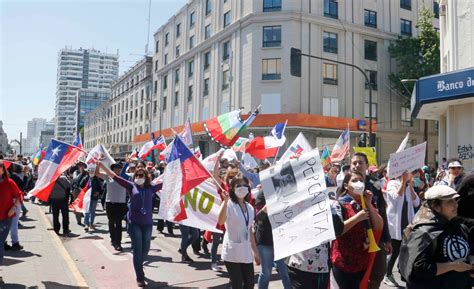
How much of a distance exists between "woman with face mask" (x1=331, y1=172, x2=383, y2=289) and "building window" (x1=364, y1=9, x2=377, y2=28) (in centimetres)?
3636

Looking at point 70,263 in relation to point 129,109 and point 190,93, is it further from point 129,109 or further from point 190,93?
point 129,109

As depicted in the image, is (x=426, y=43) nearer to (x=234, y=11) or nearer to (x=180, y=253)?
(x=234, y=11)

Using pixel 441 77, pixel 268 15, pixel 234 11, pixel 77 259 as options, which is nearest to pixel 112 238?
pixel 77 259

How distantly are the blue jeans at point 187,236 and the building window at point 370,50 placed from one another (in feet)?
104

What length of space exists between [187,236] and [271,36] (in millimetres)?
27987

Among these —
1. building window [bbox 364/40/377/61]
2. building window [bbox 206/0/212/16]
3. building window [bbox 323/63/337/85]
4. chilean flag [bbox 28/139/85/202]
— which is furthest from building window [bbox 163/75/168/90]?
chilean flag [bbox 28/139/85/202]

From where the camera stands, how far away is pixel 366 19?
3766 cm

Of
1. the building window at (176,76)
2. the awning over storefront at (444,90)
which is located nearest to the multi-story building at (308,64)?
the building window at (176,76)

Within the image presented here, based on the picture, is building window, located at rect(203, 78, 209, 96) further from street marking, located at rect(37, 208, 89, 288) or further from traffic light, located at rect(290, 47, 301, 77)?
street marking, located at rect(37, 208, 89, 288)

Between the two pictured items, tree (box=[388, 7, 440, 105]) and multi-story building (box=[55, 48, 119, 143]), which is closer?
tree (box=[388, 7, 440, 105])

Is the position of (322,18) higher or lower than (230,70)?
higher

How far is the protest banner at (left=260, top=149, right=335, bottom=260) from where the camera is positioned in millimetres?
3707

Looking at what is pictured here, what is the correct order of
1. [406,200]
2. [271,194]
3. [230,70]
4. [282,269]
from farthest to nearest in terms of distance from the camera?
[230,70] < [406,200] < [282,269] < [271,194]

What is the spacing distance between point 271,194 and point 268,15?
106 ft
